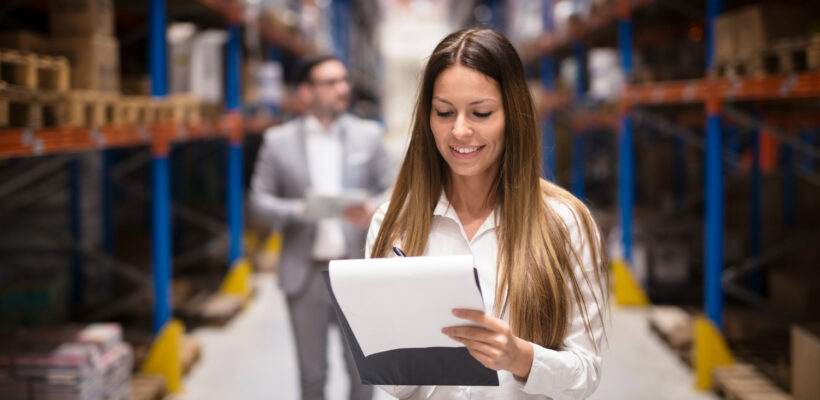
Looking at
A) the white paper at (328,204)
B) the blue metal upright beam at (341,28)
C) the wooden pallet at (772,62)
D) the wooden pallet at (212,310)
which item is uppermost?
the blue metal upright beam at (341,28)

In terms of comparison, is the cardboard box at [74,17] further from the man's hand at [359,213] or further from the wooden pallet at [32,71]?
the man's hand at [359,213]

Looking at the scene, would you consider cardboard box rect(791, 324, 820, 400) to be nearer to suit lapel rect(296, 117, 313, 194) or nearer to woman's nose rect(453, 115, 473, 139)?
suit lapel rect(296, 117, 313, 194)

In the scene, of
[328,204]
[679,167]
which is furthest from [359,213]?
[679,167]

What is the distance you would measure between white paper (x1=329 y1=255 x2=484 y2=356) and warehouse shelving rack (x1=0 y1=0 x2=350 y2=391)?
209 cm

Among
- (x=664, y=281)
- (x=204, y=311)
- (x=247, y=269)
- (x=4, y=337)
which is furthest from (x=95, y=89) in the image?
(x=664, y=281)

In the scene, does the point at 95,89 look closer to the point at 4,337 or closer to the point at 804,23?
the point at 4,337

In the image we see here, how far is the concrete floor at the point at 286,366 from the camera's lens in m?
5.22

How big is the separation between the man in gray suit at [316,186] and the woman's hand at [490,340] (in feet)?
6.65

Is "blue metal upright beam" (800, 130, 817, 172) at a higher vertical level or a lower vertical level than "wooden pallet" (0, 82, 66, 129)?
lower

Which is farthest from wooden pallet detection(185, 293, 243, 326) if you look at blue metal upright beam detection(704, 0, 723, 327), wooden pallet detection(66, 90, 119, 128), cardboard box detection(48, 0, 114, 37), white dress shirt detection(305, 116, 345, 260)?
blue metal upright beam detection(704, 0, 723, 327)

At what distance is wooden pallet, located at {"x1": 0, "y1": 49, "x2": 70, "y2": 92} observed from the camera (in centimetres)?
347

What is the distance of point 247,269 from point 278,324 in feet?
3.43

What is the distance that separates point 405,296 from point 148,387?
3742mm

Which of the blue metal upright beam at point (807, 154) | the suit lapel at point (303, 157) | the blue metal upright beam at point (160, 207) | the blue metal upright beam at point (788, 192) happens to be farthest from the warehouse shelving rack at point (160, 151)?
the blue metal upright beam at point (807, 154)
